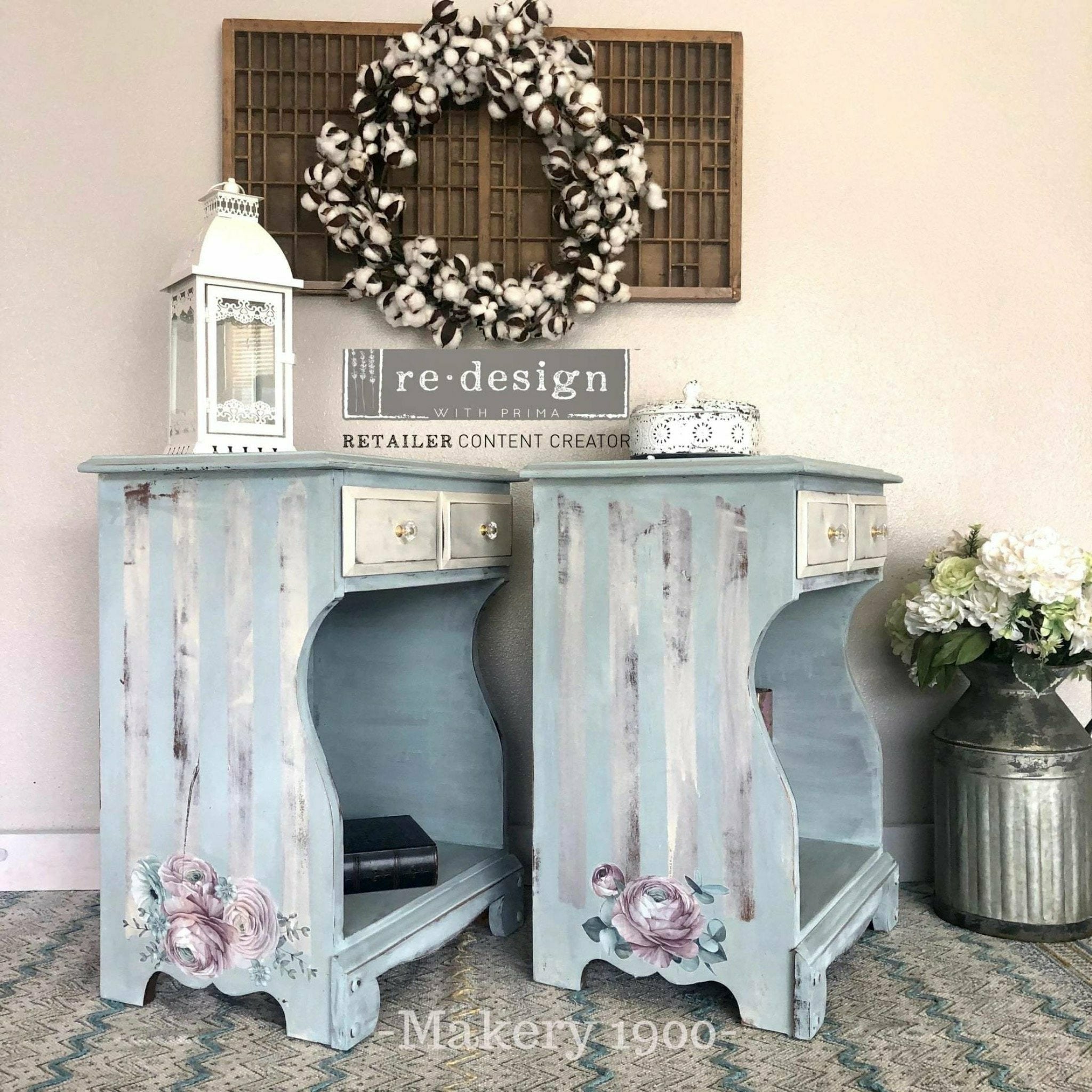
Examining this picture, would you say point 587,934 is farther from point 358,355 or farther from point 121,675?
point 358,355

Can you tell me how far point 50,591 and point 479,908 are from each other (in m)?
1.15

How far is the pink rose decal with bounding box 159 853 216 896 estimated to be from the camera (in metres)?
1.59

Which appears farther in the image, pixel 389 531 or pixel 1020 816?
pixel 1020 816

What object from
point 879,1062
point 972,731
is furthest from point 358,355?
point 879,1062

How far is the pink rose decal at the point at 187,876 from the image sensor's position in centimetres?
159

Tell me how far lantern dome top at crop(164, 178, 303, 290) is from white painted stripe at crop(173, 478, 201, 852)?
1.35 ft

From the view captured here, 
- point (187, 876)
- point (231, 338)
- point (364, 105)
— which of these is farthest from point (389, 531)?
point (364, 105)

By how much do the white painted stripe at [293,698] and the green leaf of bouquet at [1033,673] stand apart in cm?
131

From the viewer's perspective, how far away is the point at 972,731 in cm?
202

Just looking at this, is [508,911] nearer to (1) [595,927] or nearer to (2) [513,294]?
(1) [595,927]

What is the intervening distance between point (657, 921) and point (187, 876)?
73 cm

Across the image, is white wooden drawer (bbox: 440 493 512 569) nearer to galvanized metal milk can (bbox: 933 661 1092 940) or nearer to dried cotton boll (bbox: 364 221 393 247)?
dried cotton boll (bbox: 364 221 393 247)

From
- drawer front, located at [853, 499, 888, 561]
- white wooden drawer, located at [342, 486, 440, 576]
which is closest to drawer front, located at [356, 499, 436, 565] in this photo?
white wooden drawer, located at [342, 486, 440, 576]

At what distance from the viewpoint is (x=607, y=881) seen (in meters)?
1.67
